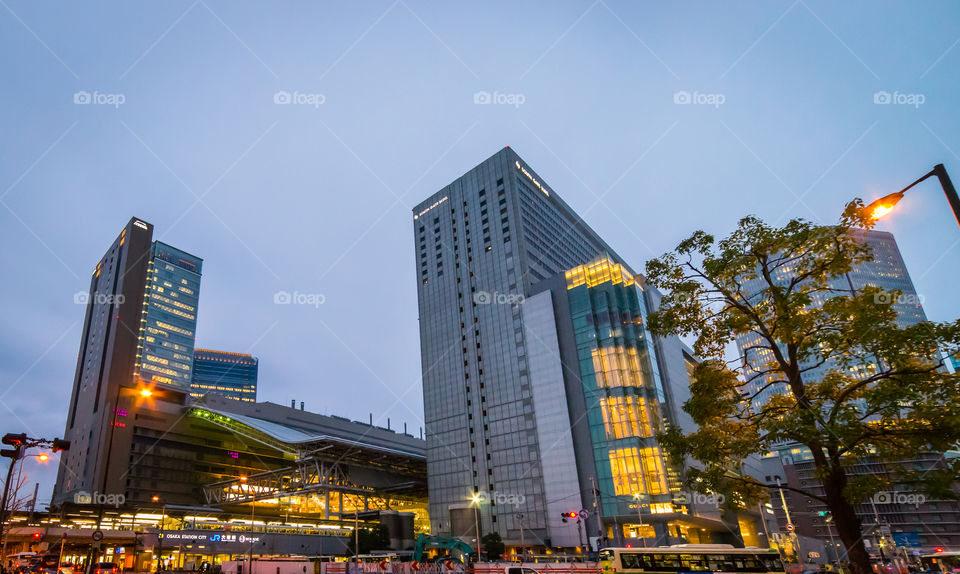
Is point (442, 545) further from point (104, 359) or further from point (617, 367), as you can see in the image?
point (104, 359)

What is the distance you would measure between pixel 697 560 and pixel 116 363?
Answer: 123816mm

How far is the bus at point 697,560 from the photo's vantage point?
25094mm

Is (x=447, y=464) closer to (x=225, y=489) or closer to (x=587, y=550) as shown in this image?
(x=587, y=550)

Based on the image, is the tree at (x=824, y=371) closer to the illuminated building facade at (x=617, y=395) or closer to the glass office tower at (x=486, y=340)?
the illuminated building facade at (x=617, y=395)

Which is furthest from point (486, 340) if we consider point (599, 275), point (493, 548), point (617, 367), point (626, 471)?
point (493, 548)

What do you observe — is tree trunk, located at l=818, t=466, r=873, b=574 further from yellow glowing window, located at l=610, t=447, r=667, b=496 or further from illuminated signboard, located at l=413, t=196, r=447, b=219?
illuminated signboard, located at l=413, t=196, r=447, b=219

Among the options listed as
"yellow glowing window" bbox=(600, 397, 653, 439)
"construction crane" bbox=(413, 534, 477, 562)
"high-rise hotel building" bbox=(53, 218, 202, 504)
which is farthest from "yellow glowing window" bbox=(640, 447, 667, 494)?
"high-rise hotel building" bbox=(53, 218, 202, 504)

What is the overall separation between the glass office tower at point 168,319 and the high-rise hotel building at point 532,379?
375 ft

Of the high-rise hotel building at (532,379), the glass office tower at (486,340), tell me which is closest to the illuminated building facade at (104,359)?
the glass office tower at (486,340)

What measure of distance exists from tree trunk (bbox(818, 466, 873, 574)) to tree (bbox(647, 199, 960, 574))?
3 cm

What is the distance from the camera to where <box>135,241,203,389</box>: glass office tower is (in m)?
173

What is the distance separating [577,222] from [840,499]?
393 feet

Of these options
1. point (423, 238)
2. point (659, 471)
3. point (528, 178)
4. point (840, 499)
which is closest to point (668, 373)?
point (659, 471)

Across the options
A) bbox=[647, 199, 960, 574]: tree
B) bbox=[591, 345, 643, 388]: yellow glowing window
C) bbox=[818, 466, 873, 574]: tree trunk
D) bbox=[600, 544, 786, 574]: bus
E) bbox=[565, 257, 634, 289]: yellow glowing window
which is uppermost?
bbox=[565, 257, 634, 289]: yellow glowing window
